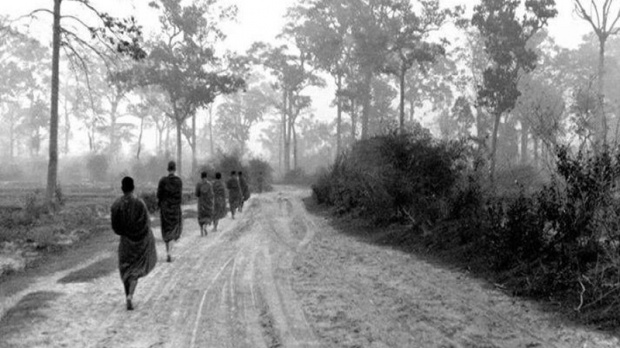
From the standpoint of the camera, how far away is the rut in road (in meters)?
6.22

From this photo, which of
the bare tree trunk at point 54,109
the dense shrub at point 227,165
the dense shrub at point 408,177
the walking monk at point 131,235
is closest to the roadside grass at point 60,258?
the walking monk at point 131,235

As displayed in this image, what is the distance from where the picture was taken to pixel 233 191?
71.9 ft

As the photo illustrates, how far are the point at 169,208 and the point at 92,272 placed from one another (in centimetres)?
235

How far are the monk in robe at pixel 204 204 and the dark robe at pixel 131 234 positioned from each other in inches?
316

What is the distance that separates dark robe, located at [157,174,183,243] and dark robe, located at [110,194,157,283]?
3.95 meters

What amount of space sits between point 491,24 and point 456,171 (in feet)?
77.6

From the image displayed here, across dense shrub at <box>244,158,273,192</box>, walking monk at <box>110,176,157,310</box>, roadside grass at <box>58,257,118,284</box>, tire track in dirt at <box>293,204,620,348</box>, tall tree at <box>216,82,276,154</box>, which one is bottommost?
tire track in dirt at <box>293,204,620,348</box>

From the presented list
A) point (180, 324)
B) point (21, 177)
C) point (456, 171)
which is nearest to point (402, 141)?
point (456, 171)

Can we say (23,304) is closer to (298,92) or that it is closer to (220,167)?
(220,167)

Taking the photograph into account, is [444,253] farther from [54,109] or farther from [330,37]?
[330,37]

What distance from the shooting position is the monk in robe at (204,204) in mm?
16094

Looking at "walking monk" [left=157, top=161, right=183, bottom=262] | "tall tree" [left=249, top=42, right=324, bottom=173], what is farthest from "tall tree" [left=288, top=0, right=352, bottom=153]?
"walking monk" [left=157, top=161, right=183, bottom=262]

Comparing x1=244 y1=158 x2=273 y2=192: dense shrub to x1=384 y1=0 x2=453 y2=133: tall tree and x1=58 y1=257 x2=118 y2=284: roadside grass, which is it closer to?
x1=384 y1=0 x2=453 y2=133: tall tree

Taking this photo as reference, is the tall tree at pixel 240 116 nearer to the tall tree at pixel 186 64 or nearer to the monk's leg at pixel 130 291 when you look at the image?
the tall tree at pixel 186 64
